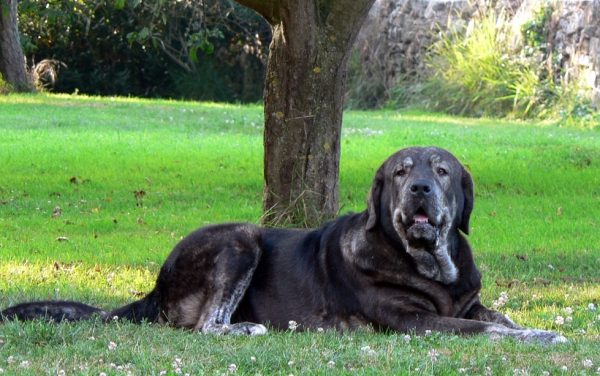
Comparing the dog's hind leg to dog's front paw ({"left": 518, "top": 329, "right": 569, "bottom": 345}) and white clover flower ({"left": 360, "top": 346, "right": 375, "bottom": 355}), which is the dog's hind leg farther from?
dog's front paw ({"left": 518, "top": 329, "right": 569, "bottom": 345})

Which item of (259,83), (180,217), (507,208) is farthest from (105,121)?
(259,83)

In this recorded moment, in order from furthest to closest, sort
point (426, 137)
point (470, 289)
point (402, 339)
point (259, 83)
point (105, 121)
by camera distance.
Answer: point (259, 83)
point (105, 121)
point (426, 137)
point (470, 289)
point (402, 339)

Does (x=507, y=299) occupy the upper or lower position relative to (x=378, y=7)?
lower

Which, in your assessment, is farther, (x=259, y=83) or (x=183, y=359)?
(x=259, y=83)

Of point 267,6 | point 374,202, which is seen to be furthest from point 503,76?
point 374,202

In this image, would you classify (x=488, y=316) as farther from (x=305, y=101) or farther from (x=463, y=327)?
(x=305, y=101)

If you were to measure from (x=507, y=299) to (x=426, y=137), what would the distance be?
1134cm

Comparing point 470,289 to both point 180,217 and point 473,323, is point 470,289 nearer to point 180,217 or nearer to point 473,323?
point 473,323

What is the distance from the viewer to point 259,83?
33.2m

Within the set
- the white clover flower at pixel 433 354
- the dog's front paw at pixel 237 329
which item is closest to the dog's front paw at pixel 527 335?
the white clover flower at pixel 433 354

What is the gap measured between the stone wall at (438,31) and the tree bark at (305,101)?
15008mm

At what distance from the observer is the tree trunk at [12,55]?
23328 mm

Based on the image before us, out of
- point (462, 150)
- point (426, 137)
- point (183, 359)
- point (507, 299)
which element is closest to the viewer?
point (183, 359)

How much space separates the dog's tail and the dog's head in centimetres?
168
